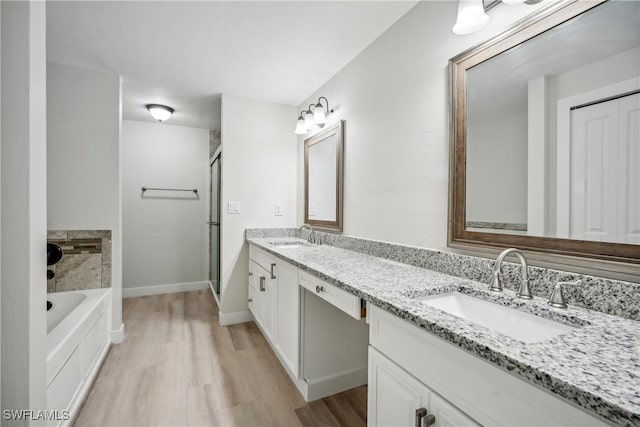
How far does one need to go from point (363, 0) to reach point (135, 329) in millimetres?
3178

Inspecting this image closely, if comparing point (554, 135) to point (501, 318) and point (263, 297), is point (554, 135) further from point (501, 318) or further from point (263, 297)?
point (263, 297)

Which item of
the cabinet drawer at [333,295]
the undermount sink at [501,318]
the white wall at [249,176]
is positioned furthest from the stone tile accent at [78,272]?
the undermount sink at [501,318]

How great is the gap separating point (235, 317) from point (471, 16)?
9.53 ft

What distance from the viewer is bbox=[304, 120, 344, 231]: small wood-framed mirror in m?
2.29

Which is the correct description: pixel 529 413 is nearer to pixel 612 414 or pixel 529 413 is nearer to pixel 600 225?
pixel 612 414

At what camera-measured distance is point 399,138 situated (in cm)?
170

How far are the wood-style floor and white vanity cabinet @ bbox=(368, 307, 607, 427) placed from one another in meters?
0.78

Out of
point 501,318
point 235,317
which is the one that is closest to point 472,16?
point 501,318

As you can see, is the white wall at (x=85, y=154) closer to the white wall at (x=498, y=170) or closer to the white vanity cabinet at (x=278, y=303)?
the white vanity cabinet at (x=278, y=303)

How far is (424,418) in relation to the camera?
0.79 m

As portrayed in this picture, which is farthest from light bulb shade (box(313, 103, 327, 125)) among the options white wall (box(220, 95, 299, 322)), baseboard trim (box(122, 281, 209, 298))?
baseboard trim (box(122, 281, 209, 298))

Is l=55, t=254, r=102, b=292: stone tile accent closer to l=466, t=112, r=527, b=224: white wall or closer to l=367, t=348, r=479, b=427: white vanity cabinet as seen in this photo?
l=367, t=348, r=479, b=427: white vanity cabinet

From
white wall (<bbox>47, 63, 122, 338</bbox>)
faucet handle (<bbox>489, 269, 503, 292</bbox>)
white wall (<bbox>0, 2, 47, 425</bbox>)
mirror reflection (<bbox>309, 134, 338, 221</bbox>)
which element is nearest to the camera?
white wall (<bbox>0, 2, 47, 425</bbox>)

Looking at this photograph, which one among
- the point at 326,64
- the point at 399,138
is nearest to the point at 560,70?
the point at 399,138
